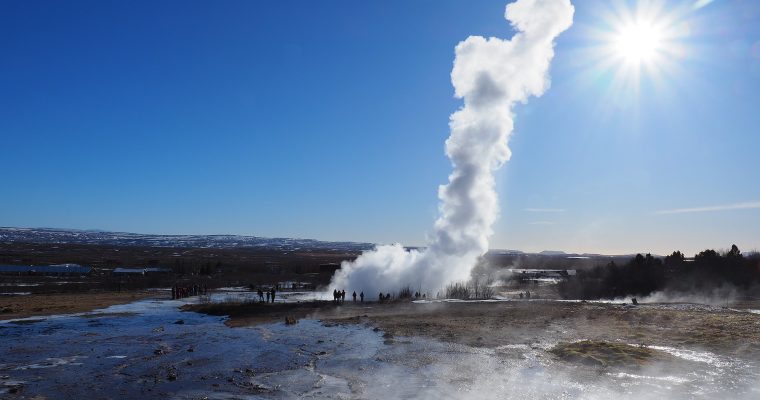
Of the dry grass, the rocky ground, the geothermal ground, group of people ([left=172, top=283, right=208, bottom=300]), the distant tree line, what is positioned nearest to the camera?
the geothermal ground

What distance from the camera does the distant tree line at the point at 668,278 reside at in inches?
2462

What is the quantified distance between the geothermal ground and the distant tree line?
24437 millimetres

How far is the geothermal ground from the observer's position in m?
17.5

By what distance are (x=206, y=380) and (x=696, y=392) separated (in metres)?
15.8

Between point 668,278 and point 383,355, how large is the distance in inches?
2139

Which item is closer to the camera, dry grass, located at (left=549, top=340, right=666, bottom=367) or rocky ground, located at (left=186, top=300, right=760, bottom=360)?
dry grass, located at (left=549, top=340, right=666, bottom=367)

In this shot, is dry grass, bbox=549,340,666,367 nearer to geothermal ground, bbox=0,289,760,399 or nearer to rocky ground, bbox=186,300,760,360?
geothermal ground, bbox=0,289,760,399

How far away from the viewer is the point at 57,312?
1527 inches

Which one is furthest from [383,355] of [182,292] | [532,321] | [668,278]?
[668,278]

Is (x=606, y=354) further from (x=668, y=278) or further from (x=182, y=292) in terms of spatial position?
(x=668, y=278)

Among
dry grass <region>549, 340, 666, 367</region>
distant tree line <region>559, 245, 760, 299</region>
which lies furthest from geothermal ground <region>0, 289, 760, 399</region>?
distant tree line <region>559, 245, 760, 299</region>

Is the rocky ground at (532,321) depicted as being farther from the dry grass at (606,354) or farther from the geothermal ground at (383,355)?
the dry grass at (606,354)

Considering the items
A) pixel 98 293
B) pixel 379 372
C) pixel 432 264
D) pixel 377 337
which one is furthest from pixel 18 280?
pixel 379 372

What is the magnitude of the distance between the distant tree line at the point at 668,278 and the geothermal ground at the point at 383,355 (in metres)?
24.4
